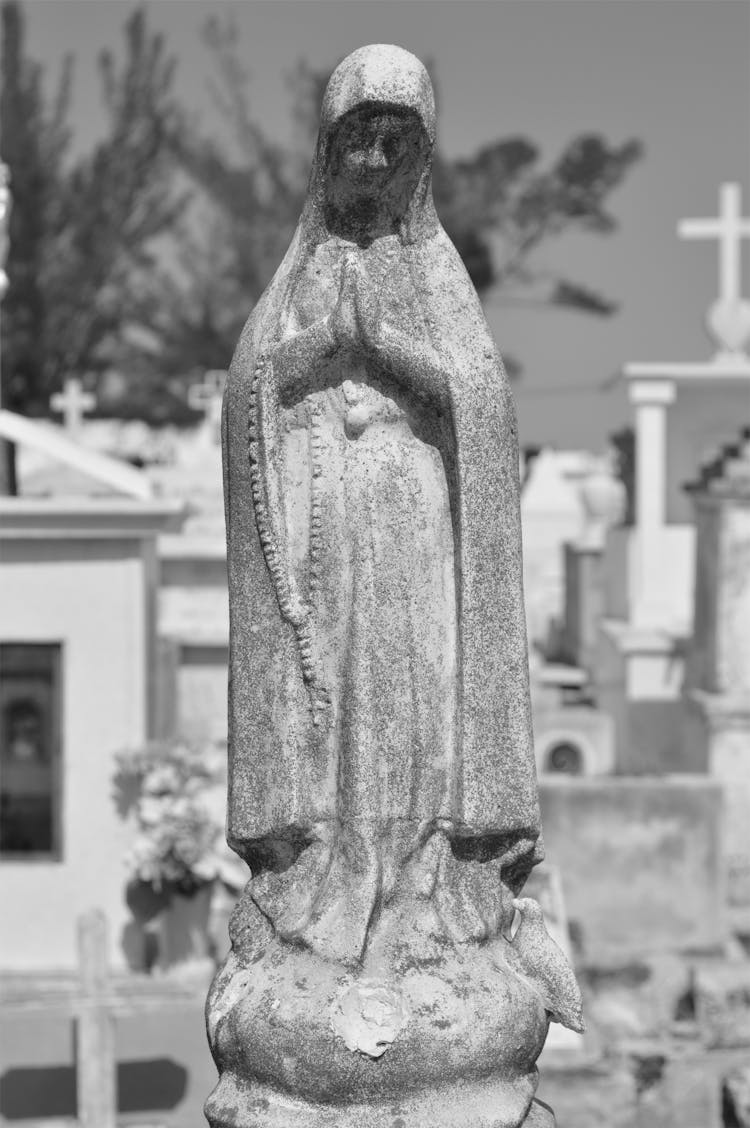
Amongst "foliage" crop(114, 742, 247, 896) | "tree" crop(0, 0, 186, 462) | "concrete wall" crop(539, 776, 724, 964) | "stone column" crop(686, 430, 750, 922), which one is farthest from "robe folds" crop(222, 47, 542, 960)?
"tree" crop(0, 0, 186, 462)

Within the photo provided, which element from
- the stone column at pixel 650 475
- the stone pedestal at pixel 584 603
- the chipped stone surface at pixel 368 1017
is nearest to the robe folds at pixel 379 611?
the chipped stone surface at pixel 368 1017

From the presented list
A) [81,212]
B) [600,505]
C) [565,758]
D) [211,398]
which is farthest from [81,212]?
[565,758]

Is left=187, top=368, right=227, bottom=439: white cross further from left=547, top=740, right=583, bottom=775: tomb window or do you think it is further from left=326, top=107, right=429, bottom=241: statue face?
left=326, top=107, right=429, bottom=241: statue face

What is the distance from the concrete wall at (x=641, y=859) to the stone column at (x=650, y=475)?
794 centimetres

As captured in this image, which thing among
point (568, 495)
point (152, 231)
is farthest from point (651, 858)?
point (152, 231)

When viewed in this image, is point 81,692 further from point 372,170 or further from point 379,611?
point 372,170

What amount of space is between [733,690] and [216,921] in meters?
4.55

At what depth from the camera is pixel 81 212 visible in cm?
3806

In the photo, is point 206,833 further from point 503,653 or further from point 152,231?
point 152,231

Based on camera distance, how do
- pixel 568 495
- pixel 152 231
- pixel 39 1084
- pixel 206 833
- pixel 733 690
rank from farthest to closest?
pixel 152 231
pixel 568 495
pixel 733 690
pixel 206 833
pixel 39 1084

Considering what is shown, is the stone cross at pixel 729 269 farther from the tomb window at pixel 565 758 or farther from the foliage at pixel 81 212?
the foliage at pixel 81 212

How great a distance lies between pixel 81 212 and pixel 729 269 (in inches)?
831

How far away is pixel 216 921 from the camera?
335 inches

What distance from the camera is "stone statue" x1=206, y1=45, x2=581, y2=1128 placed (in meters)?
4.43
